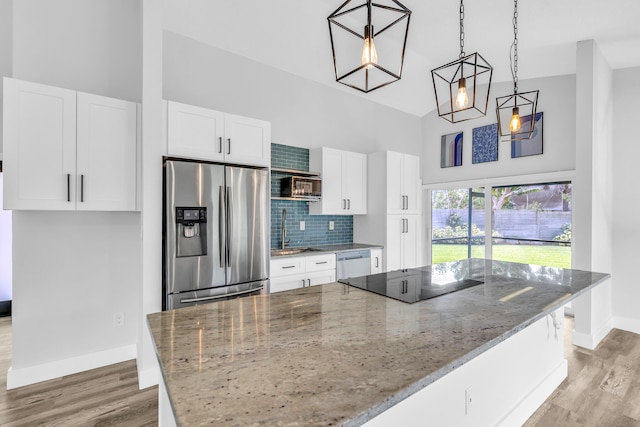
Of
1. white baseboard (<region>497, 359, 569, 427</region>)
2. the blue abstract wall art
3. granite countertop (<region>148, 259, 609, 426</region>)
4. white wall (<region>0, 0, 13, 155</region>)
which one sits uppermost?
white wall (<region>0, 0, 13, 155</region>)

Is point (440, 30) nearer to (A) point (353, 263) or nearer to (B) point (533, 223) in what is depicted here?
(A) point (353, 263)

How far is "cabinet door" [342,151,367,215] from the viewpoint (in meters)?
4.51

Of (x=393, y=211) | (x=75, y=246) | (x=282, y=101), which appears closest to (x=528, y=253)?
(x=393, y=211)

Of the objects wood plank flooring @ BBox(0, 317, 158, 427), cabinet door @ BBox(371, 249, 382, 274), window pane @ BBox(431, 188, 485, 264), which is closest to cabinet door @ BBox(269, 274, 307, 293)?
cabinet door @ BBox(371, 249, 382, 274)

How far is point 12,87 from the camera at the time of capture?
233 cm

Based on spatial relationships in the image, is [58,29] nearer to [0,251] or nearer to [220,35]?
[220,35]

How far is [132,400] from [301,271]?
6.24 ft

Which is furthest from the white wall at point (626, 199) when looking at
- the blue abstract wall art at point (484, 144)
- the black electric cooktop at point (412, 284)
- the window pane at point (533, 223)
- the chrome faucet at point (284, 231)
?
the chrome faucet at point (284, 231)

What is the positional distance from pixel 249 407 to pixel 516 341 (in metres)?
1.91

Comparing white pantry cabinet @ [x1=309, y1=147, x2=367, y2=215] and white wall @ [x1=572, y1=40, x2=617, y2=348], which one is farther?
white pantry cabinet @ [x1=309, y1=147, x2=367, y2=215]

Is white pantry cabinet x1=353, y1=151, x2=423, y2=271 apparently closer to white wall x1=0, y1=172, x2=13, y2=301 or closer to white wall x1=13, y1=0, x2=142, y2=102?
white wall x1=13, y1=0, x2=142, y2=102

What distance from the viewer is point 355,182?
4637 mm

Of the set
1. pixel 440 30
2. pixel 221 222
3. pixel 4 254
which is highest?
pixel 440 30

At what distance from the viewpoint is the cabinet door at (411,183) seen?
4.84 m
